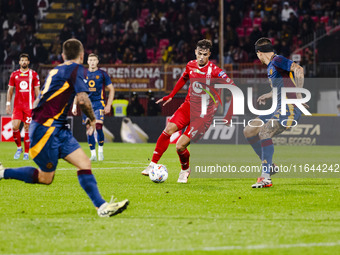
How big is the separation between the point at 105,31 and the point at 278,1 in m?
8.08

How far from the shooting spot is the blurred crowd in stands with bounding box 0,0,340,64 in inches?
1121

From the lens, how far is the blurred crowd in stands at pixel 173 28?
1121 inches

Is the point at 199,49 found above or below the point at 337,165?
above

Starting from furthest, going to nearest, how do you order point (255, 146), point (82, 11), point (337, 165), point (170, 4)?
point (82, 11)
point (170, 4)
point (337, 165)
point (255, 146)

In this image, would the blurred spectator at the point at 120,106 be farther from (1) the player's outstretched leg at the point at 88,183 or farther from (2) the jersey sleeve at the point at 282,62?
(1) the player's outstretched leg at the point at 88,183

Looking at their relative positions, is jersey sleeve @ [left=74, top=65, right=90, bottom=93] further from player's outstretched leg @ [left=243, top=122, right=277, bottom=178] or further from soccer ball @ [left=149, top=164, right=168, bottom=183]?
player's outstretched leg @ [left=243, top=122, right=277, bottom=178]

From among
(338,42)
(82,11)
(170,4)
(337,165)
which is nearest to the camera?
(337,165)

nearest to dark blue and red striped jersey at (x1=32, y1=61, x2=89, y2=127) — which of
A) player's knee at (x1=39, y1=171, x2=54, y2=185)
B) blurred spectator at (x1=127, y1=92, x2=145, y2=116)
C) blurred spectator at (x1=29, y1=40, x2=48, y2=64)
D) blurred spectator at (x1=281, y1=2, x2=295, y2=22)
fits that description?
player's knee at (x1=39, y1=171, x2=54, y2=185)

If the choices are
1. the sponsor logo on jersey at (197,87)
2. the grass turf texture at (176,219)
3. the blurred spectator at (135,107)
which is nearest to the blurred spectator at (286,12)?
the blurred spectator at (135,107)

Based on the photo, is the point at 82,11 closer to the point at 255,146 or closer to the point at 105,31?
the point at 105,31

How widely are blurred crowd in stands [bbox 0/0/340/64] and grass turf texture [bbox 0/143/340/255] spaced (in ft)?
58.3

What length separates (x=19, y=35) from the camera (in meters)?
32.8

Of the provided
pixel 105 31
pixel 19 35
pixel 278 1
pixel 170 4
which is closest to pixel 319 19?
pixel 278 1

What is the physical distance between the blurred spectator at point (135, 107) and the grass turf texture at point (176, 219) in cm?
1507
